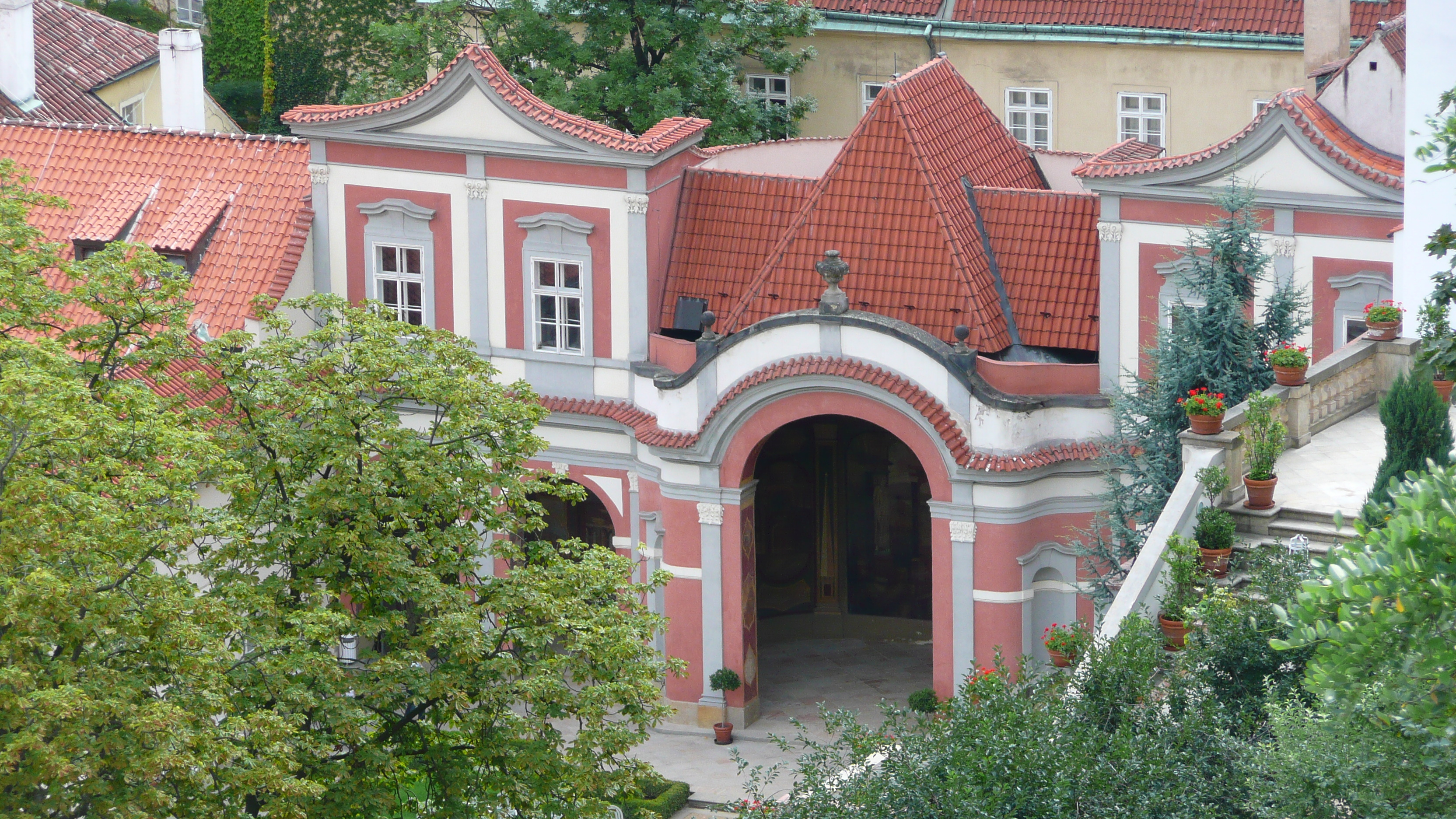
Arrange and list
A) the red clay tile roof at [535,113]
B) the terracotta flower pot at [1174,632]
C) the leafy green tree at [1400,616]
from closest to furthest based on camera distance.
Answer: the leafy green tree at [1400,616] → the terracotta flower pot at [1174,632] → the red clay tile roof at [535,113]

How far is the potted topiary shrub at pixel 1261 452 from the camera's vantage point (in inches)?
1165

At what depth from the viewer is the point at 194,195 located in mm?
41156

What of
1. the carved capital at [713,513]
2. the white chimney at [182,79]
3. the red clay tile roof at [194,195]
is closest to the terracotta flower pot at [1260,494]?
the carved capital at [713,513]

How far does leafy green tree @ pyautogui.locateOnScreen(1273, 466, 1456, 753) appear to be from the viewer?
17.6 metres

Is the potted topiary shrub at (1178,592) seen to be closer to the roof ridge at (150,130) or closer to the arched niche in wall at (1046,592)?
the arched niche in wall at (1046,592)

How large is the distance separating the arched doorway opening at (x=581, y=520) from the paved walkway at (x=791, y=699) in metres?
3.64

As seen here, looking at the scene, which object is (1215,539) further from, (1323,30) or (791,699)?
(1323,30)

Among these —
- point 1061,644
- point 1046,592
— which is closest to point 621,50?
point 1046,592

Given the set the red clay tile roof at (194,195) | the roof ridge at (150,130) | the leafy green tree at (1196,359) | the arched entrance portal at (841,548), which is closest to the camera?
the leafy green tree at (1196,359)

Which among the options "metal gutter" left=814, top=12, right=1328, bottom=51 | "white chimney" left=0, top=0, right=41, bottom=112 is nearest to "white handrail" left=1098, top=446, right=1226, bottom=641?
"metal gutter" left=814, top=12, right=1328, bottom=51

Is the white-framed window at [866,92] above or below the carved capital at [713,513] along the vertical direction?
above

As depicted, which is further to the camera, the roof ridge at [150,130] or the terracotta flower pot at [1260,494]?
the roof ridge at [150,130]

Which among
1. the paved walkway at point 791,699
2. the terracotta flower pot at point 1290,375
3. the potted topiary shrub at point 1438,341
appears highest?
the potted topiary shrub at point 1438,341

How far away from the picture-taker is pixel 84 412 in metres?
22.5
